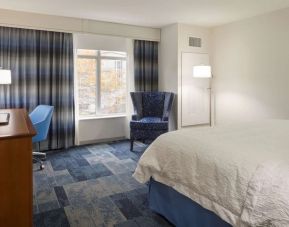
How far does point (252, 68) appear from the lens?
4395mm

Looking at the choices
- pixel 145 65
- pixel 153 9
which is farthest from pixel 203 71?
pixel 153 9

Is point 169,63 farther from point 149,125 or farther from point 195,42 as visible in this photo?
point 149,125

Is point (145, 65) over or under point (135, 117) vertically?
over

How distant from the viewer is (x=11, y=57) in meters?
4.07

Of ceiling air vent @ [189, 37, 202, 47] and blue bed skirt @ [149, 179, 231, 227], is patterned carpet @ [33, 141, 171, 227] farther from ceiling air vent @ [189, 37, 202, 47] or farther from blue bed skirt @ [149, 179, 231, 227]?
ceiling air vent @ [189, 37, 202, 47]

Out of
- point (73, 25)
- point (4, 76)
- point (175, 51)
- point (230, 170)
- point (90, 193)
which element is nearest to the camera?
point (230, 170)

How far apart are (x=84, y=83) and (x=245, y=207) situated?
160 inches

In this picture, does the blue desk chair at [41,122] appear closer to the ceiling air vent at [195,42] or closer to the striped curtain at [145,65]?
the striped curtain at [145,65]

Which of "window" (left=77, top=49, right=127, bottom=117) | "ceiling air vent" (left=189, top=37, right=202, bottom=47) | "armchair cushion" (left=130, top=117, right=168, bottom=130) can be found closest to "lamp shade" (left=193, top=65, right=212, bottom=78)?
"ceiling air vent" (left=189, top=37, right=202, bottom=47)

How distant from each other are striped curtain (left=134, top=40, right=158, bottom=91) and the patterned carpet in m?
1.64

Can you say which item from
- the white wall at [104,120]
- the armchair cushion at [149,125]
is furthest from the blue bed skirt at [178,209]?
the white wall at [104,120]

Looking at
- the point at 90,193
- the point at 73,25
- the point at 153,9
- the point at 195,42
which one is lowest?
the point at 90,193

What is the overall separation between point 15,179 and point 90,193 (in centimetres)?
114

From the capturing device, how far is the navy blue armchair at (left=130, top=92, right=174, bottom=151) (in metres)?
4.42
